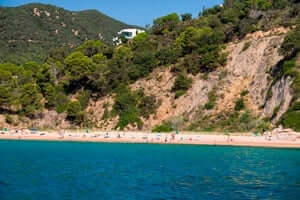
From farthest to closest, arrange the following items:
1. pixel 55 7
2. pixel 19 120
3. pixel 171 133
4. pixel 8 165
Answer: pixel 55 7
pixel 19 120
pixel 171 133
pixel 8 165

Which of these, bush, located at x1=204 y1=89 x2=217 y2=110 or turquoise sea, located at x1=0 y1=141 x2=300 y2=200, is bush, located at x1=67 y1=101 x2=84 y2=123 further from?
turquoise sea, located at x1=0 y1=141 x2=300 y2=200

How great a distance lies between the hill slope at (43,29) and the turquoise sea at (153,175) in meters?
71.7

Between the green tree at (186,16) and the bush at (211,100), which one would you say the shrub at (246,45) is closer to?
the bush at (211,100)

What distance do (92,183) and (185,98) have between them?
40.9 meters

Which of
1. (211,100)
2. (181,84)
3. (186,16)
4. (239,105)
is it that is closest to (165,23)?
(186,16)

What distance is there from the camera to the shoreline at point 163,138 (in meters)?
48.1

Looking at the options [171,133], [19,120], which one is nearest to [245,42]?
[171,133]

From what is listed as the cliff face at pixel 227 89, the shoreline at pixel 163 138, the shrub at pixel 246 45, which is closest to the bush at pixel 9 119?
the cliff face at pixel 227 89

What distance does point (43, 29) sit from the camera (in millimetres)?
148500

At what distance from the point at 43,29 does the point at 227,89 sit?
333 ft

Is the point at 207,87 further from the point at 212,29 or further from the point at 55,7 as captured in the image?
the point at 55,7

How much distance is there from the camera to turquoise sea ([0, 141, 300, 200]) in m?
22.0

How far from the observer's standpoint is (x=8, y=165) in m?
33.3

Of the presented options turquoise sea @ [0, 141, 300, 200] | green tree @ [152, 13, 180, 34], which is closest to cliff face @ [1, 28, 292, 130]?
turquoise sea @ [0, 141, 300, 200]
